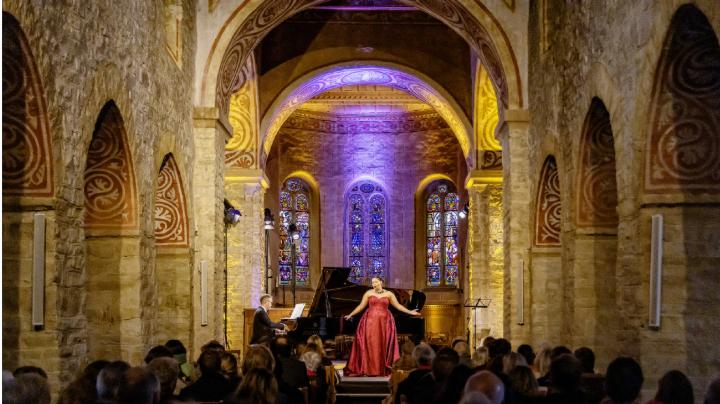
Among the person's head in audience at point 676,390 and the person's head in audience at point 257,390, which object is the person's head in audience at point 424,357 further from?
the person's head in audience at point 676,390

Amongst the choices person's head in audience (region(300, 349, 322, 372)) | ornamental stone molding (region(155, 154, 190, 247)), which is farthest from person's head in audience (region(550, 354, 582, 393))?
ornamental stone molding (region(155, 154, 190, 247))

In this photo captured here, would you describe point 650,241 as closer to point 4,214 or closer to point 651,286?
point 651,286

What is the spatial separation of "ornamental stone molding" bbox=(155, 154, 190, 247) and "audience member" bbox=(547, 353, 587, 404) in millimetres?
8654

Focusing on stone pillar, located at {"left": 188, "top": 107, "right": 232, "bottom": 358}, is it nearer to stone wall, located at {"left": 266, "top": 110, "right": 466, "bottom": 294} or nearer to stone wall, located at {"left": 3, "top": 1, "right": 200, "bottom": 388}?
stone wall, located at {"left": 3, "top": 1, "right": 200, "bottom": 388}

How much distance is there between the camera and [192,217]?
14.2m

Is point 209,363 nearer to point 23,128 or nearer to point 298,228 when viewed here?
point 23,128

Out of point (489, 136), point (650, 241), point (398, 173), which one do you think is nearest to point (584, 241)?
point (650, 241)

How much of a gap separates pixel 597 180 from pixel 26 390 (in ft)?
26.3

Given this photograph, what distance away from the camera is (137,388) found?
4.71 m

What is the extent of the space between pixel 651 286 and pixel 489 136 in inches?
503

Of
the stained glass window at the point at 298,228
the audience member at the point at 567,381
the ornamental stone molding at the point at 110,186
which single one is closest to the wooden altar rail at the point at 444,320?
the stained glass window at the point at 298,228

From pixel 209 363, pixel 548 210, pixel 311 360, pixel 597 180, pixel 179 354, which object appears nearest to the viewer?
pixel 209 363

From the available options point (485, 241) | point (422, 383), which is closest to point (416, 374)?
point (422, 383)

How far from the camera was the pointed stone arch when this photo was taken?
45.1ft
